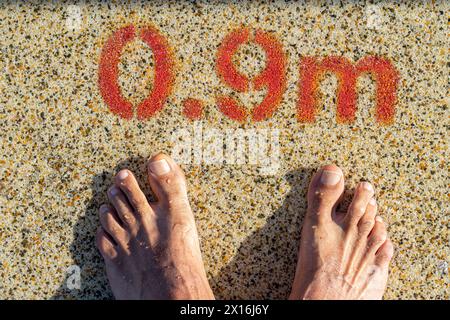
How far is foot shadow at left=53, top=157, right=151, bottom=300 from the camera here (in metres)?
2.56

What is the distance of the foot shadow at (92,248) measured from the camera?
256cm

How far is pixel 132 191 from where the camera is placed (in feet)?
8.29

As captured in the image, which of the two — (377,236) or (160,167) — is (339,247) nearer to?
(377,236)

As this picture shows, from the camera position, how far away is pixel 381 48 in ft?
8.39

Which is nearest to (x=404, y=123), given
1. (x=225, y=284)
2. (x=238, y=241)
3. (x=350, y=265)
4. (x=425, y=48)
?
(x=425, y=48)

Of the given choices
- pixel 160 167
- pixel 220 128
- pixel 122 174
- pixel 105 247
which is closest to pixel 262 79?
pixel 220 128

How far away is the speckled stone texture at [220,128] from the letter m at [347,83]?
29mm

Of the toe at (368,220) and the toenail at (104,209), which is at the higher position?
the toenail at (104,209)

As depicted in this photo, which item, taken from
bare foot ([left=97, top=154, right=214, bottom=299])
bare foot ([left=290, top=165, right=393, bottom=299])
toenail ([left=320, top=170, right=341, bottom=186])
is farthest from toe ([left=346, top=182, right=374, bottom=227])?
bare foot ([left=97, top=154, right=214, bottom=299])

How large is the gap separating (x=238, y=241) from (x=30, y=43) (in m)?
1.26

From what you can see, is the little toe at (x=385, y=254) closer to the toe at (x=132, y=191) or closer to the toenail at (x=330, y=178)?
the toenail at (x=330, y=178)

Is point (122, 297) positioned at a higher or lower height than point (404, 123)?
lower

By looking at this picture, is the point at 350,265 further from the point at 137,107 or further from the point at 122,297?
the point at 137,107

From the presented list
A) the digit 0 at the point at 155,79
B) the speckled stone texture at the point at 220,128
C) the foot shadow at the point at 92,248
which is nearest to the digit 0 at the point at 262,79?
the speckled stone texture at the point at 220,128
